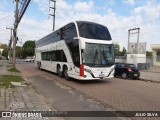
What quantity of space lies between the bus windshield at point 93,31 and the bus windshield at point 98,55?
0.57m

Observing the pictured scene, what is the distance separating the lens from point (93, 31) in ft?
50.6

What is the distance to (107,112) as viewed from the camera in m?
8.05

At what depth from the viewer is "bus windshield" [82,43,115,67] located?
48.3 ft

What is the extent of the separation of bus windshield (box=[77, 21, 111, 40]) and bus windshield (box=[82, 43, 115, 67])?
566 mm

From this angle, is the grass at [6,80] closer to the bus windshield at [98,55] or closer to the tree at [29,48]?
the bus windshield at [98,55]

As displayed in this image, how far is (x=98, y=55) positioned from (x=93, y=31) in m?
1.63

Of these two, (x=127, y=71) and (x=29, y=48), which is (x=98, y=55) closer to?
(x=127, y=71)

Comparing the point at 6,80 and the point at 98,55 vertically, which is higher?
the point at 98,55

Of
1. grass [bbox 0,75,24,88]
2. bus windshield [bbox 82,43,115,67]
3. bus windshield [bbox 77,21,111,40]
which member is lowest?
grass [bbox 0,75,24,88]

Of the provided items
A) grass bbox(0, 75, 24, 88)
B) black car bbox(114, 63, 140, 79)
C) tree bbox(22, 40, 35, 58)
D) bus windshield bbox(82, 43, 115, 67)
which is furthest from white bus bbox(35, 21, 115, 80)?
tree bbox(22, 40, 35, 58)

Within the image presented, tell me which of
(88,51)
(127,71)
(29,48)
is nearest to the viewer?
(88,51)

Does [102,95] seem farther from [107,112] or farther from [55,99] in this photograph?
[107,112]

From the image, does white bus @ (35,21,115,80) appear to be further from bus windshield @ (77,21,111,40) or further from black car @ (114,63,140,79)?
black car @ (114,63,140,79)

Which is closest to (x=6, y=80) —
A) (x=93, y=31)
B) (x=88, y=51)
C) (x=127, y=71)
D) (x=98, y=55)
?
(x=88, y=51)
